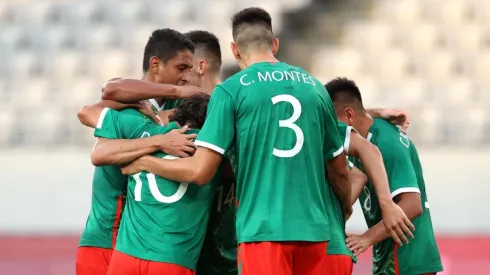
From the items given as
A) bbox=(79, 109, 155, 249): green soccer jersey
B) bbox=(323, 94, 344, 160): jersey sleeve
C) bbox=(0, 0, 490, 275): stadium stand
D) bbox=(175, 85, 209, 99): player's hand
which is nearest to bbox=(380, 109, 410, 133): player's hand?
bbox=(323, 94, 344, 160): jersey sleeve

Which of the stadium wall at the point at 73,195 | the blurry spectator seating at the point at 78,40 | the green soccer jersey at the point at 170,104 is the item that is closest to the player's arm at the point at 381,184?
the green soccer jersey at the point at 170,104

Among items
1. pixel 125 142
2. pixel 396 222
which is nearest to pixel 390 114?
pixel 396 222

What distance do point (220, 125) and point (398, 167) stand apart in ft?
4.48

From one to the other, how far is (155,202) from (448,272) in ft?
16.9

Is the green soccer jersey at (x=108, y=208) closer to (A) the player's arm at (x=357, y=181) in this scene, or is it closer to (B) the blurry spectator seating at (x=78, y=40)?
(A) the player's arm at (x=357, y=181)

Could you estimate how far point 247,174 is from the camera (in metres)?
4.64

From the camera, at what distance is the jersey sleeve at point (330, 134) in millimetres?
4812

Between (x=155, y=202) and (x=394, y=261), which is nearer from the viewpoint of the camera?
(x=155, y=202)

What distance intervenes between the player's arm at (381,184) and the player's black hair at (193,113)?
2.56ft

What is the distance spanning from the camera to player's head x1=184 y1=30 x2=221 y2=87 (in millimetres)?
6666

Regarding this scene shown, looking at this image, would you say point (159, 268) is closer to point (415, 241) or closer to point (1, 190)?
point (415, 241)

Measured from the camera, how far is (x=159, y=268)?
4.90 meters

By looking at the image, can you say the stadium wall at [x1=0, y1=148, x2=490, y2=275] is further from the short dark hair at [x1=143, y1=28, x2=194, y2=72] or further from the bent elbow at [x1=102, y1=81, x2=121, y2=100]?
the bent elbow at [x1=102, y1=81, x2=121, y2=100]

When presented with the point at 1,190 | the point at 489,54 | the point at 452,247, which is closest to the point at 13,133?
the point at 1,190
